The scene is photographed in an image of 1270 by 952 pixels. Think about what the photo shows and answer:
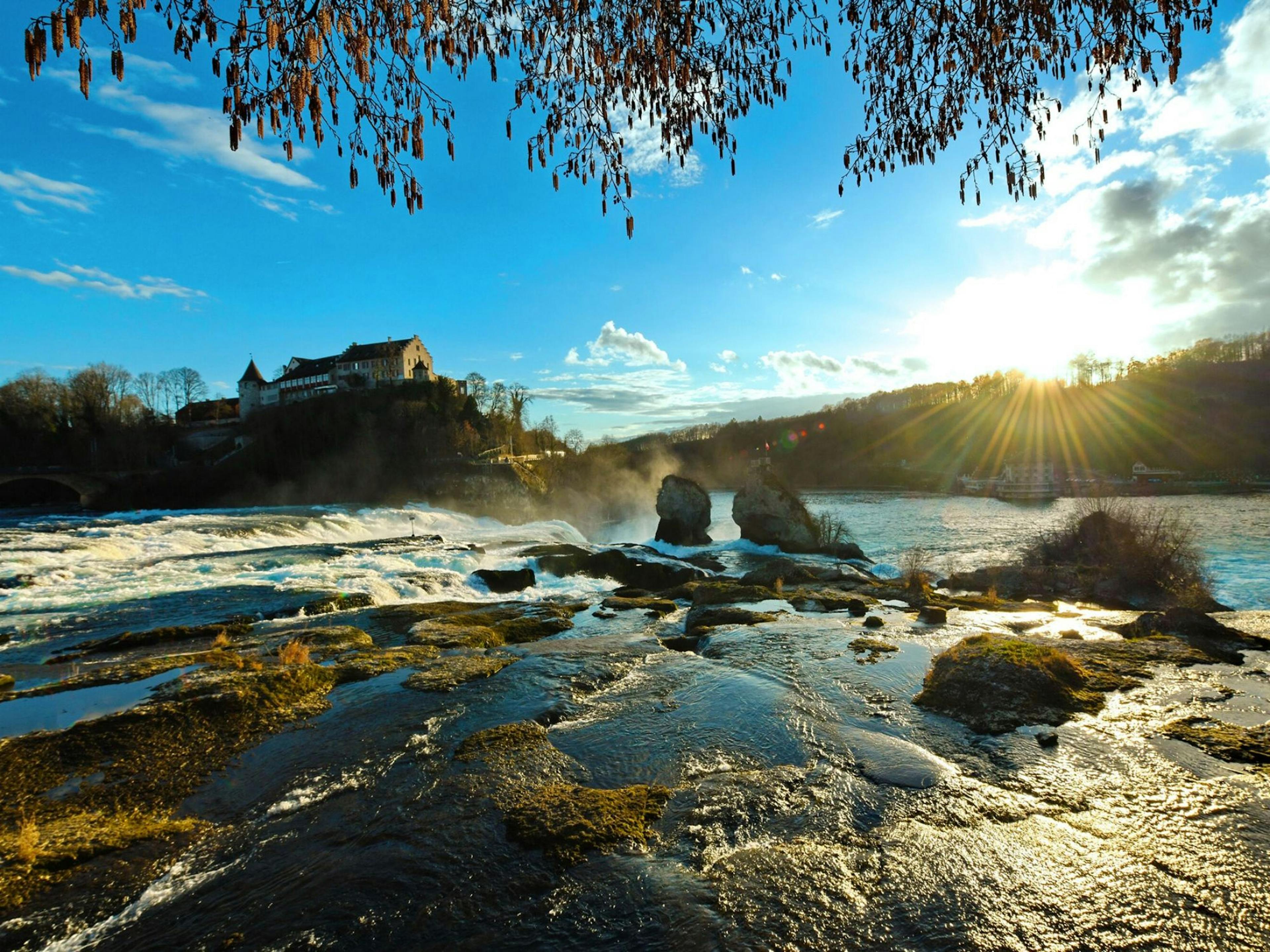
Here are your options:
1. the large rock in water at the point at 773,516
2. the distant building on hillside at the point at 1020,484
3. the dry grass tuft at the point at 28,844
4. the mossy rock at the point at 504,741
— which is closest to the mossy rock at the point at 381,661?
the mossy rock at the point at 504,741

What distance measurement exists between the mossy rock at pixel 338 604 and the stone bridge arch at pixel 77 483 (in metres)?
59.4

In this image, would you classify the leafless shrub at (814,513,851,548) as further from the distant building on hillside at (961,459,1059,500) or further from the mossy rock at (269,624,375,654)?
the distant building on hillside at (961,459,1059,500)

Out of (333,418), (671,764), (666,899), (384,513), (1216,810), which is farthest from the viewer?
(333,418)

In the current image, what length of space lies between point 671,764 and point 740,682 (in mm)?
3350

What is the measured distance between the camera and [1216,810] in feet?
17.1

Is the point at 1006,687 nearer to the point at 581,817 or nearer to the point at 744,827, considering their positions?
the point at 744,827

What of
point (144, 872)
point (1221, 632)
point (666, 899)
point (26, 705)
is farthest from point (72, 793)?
point (1221, 632)

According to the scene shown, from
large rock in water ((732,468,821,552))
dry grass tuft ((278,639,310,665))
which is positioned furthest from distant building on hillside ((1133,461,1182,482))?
dry grass tuft ((278,639,310,665))

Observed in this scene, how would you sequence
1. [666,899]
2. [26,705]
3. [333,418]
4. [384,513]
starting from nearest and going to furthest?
1. [666,899]
2. [26,705]
3. [384,513]
4. [333,418]

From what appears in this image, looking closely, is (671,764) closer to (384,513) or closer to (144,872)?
(144,872)

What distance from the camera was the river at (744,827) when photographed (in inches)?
154

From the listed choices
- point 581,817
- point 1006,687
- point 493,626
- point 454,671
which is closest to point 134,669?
point 454,671

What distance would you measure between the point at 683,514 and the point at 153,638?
3329cm

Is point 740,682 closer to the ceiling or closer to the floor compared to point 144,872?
closer to the floor
